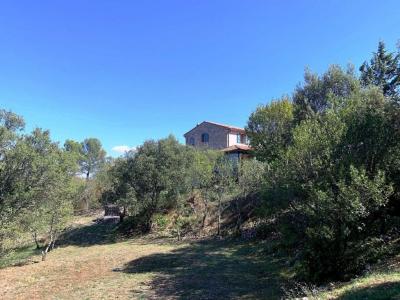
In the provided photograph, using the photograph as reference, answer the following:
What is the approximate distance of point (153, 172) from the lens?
90.3 feet

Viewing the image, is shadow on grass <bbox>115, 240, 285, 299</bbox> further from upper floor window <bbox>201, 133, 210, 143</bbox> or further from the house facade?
upper floor window <bbox>201, 133, 210, 143</bbox>

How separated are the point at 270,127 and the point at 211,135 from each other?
23394mm

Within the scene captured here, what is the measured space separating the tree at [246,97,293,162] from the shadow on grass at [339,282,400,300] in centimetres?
1517

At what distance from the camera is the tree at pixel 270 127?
23812mm

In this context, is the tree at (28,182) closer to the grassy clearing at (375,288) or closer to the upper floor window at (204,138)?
the grassy clearing at (375,288)

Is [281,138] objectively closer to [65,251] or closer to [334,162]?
[334,162]

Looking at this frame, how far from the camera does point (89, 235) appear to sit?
30812 millimetres

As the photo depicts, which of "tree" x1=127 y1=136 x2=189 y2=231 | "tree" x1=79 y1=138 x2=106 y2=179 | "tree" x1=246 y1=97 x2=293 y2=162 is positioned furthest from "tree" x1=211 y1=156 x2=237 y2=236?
"tree" x1=79 y1=138 x2=106 y2=179

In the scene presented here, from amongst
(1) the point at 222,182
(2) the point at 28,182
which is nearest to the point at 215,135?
(1) the point at 222,182

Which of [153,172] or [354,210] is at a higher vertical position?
[153,172]

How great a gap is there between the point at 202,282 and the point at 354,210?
20.8ft

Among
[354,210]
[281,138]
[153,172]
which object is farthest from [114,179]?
[354,210]

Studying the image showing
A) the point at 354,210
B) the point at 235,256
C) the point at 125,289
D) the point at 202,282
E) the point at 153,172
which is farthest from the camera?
the point at 153,172

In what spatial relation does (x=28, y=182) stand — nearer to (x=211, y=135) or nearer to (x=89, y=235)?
(x=89, y=235)
